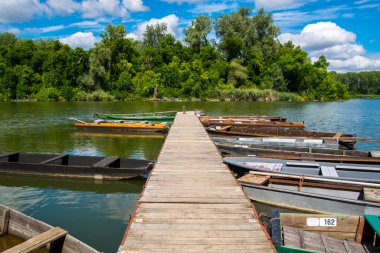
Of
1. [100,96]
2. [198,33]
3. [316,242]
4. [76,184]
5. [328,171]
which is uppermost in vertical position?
[198,33]

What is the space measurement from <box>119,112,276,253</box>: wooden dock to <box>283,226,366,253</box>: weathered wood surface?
2.93 ft

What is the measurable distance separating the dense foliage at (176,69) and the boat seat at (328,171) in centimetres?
6372

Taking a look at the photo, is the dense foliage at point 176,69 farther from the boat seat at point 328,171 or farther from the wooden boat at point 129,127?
the boat seat at point 328,171

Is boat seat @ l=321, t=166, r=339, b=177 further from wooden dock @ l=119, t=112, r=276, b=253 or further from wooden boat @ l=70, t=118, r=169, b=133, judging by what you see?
wooden boat @ l=70, t=118, r=169, b=133

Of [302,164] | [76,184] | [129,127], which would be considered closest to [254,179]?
[302,164]

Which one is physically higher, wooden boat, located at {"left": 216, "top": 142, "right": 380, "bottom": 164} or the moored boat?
wooden boat, located at {"left": 216, "top": 142, "right": 380, "bottom": 164}

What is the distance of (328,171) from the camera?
10.8m

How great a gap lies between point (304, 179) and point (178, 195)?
14.2ft

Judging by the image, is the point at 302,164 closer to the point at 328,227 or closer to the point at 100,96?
the point at 328,227

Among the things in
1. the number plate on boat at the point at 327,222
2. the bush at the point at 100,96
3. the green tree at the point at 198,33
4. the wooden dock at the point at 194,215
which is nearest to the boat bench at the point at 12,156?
the wooden dock at the point at 194,215

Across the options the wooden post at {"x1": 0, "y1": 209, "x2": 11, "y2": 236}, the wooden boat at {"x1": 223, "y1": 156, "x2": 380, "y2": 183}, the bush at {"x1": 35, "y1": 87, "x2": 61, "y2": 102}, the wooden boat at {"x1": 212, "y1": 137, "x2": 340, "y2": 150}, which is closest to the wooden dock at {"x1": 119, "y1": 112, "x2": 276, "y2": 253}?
the wooden boat at {"x1": 223, "y1": 156, "x2": 380, "y2": 183}

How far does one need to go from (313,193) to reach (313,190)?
1.65 ft

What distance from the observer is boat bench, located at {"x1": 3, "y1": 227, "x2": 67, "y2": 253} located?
5336mm

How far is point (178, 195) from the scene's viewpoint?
744cm
